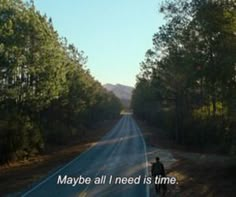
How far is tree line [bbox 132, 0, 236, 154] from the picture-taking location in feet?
88.8

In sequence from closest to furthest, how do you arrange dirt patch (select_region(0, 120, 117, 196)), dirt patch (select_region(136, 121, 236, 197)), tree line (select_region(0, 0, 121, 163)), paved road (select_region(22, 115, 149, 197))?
1. dirt patch (select_region(136, 121, 236, 197))
2. paved road (select_region(22, 115, 149, 197))
3. dirt patch (select_region(0, 120, 117, 196))
4. tree line (select_region(0, 0, 121, 163))

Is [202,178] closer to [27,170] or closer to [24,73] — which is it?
[27,170]

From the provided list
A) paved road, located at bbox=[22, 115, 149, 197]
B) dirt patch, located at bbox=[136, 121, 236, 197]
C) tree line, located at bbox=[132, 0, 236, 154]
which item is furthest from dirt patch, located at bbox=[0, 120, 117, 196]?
tree line, located at bbox=[132, 0, 236, 154]

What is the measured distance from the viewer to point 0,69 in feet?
128

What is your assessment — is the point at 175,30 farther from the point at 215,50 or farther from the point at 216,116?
the point at 215,50

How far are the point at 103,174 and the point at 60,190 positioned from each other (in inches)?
270

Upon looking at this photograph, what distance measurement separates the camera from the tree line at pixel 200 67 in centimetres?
2708

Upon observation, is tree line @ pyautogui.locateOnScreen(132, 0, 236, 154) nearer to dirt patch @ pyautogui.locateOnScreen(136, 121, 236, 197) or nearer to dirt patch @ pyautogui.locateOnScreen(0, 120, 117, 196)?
dirt patch @ pyautogui.locateOnScreen(136, 121, 236, 197)

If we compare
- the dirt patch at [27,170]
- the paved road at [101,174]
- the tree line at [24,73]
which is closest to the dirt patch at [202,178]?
the paved road at [101,174]

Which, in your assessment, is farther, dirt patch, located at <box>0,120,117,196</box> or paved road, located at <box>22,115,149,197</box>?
dirt patch, located at <box>0,120,117,196</box>

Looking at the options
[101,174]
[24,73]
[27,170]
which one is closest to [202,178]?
[101,174]

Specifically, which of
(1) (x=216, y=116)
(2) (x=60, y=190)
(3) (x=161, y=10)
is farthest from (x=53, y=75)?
(2) (x=60, y=190)

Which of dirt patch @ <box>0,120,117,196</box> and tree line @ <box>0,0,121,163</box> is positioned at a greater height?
tree line @ <box>0,0,121,163</box>

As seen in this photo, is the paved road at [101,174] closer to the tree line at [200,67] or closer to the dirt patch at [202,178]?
the dirt patch at [202,178]
